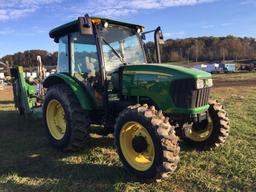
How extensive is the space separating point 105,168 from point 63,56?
9.37 ft

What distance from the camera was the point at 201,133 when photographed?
22.9ft

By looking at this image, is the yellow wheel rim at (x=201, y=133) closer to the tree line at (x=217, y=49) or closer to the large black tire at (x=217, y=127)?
the large black tire at (x=217, y=127)

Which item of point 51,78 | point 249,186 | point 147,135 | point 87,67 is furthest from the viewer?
point 51,78

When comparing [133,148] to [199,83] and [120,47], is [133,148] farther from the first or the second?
[120,47]

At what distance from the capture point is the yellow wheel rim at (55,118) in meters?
7.53

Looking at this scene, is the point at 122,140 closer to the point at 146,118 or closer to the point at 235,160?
the point at 146,118

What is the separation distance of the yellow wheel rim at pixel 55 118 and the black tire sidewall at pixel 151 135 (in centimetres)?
221

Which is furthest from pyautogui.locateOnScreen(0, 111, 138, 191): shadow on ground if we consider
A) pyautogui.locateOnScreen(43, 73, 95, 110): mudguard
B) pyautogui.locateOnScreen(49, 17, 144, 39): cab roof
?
pyautogui.locateOnScreen(49, 17, 144, 39): cab roof

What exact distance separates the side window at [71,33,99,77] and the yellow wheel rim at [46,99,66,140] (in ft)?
3.17

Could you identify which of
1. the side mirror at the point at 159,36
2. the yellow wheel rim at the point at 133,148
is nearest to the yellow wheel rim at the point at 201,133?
the yellow wheel rim at the point at 133,148

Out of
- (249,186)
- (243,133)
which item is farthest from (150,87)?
(243,133)

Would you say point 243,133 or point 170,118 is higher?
point 170,118

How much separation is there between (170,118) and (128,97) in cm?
90

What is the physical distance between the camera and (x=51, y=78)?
7.70m
